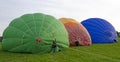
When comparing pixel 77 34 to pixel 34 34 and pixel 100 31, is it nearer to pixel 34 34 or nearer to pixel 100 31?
pixel 100 31

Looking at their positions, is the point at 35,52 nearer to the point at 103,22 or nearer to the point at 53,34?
the point at 53,34

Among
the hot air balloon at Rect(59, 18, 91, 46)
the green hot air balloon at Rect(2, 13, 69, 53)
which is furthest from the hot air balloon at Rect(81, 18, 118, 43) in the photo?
the green hot air balloon at Rect(2, 13, 69, 53)

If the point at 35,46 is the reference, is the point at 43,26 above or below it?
above

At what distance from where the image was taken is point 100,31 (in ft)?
107

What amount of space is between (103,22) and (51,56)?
1546 cm

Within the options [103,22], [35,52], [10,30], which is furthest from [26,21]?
[103,22]

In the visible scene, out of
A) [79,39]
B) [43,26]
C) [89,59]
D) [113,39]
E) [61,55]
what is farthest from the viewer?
[113,39]

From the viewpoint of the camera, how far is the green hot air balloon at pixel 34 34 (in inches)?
861

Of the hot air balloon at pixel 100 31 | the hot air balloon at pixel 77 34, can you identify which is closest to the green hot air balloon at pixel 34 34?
the hot air balloon at pixel 77 34

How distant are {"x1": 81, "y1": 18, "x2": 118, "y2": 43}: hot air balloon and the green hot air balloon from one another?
896cm

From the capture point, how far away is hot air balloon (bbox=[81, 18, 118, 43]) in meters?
32.5

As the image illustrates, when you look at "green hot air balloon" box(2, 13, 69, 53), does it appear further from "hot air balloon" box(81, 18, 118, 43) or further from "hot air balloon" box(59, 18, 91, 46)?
"hot air balloon" box(81, 18, 118, 43)

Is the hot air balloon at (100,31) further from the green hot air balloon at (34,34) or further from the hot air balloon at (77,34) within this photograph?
the green hot air balloon at (34,34)

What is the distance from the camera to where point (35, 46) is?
2172 cm
